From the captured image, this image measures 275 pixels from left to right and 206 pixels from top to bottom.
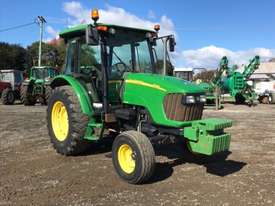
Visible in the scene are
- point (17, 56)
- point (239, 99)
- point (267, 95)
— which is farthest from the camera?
point (17, 56)

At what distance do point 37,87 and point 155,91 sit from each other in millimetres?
17101

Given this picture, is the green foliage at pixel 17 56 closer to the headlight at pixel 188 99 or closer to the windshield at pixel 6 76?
the windshield at pixel 6 76

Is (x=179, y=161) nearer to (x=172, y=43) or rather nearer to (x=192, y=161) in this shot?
(x=192, y=161)

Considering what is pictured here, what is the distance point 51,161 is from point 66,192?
77.7 inches

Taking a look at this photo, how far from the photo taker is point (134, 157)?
6.23 metres

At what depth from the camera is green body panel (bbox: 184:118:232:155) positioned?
6.05 meters

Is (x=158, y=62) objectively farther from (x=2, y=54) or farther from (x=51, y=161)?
(x=2, y=54)

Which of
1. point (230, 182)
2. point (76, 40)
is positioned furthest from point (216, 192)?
point (76, 40)

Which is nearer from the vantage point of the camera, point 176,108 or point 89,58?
point 176,108

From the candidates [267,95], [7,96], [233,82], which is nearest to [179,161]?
[233,82]

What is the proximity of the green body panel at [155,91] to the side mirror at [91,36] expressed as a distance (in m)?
0.90

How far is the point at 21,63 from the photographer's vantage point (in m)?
57.5

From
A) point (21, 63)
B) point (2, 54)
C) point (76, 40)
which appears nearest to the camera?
point (76, 40)

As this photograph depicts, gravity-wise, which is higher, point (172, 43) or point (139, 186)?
point (172, 43)
